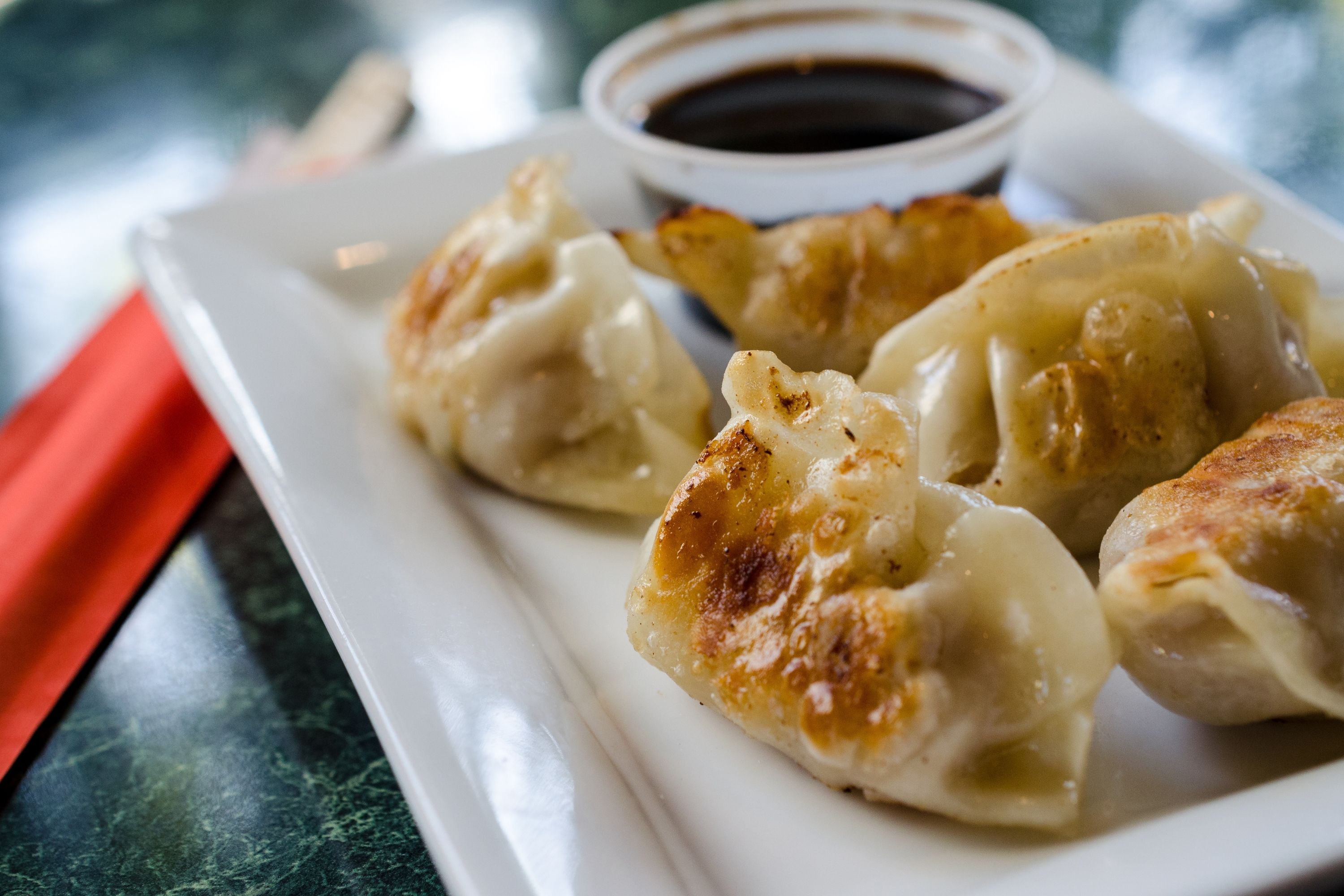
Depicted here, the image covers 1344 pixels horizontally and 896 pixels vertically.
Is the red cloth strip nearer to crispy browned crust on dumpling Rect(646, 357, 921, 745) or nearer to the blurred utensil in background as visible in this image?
the blurred utensil in background

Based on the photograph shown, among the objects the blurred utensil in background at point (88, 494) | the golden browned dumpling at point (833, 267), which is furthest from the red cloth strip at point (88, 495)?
the golden browned dumpling at point (833, 267)

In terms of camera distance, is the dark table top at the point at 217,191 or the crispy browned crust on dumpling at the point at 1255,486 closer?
the crispy browned crust on dumpling at the point at 1255,486

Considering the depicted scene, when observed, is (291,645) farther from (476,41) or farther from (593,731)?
(476,41)

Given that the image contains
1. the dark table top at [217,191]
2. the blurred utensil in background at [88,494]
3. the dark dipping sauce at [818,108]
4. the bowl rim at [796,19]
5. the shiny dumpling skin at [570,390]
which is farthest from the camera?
the dark dipping sauce at [818,108]

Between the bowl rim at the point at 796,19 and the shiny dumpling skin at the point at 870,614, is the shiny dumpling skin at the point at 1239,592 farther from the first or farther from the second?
the bowl rim at the point at 796,19

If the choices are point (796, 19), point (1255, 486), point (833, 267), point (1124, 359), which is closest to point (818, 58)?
point (796, 19)

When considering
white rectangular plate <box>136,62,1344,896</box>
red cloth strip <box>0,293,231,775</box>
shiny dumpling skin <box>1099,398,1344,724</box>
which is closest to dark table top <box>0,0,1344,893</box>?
red cloth strip <box>0,293,231,775</box>

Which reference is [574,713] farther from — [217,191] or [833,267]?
[217,191]
